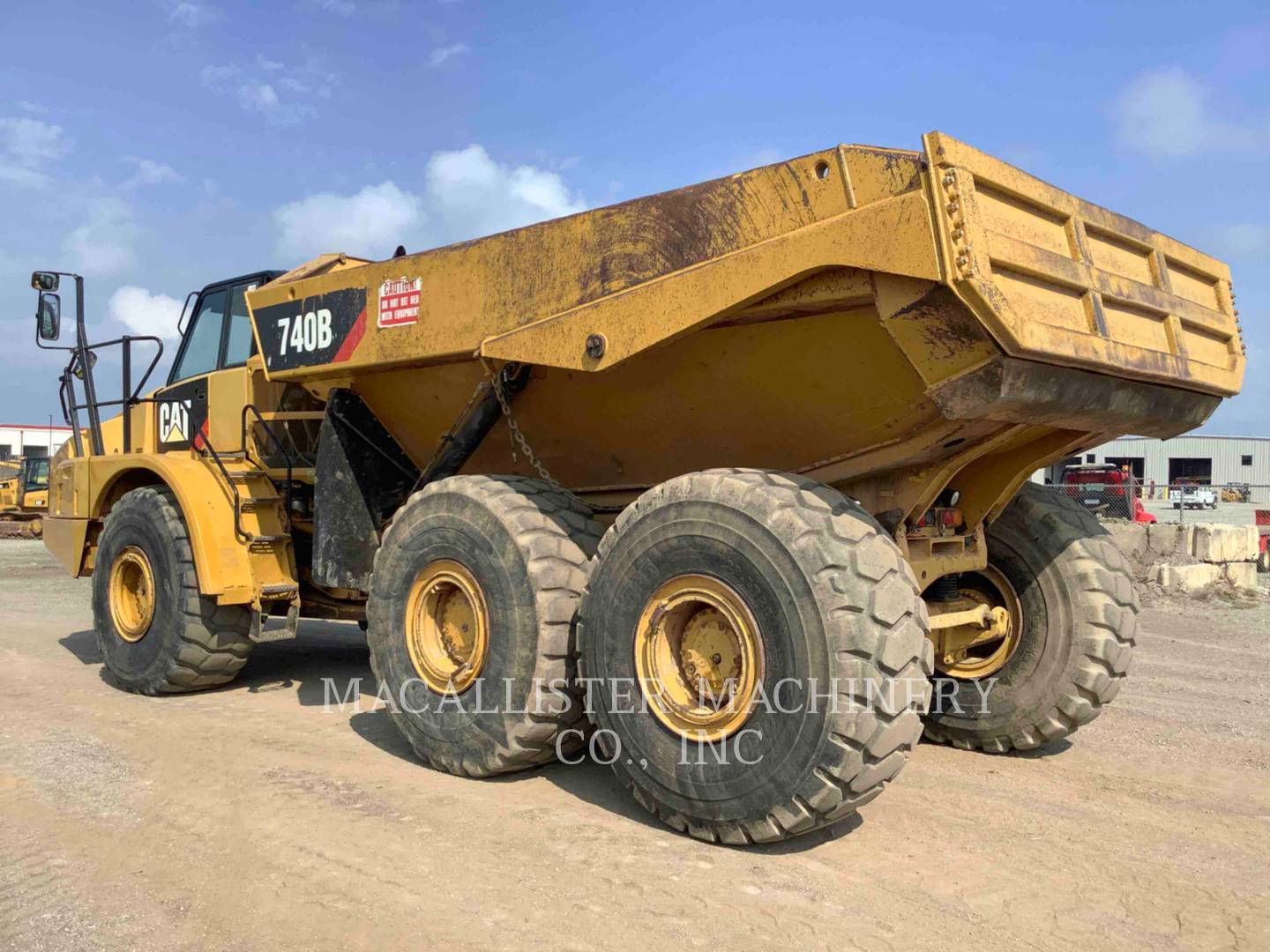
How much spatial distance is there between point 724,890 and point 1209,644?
7.25 m

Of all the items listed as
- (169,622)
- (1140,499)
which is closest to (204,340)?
(169,622)

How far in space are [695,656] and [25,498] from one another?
1059 inches

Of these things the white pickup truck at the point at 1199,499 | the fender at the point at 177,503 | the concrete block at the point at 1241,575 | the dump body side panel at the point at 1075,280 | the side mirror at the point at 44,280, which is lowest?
the concrete block at the point at 1241,575

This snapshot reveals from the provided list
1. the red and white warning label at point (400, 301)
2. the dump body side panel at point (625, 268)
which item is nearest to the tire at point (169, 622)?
the dump body side panel at point (625, 268)

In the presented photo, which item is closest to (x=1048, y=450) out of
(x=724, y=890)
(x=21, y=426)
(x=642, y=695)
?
(x=642, y=695)

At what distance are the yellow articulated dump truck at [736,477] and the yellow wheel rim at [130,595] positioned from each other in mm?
316

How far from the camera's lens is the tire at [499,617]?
4336 millimetres

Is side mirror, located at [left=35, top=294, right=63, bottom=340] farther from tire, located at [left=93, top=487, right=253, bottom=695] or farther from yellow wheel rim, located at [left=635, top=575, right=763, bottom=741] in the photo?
yellow wheel rim, located at [left=635, top=575, right=763, bottom=741]

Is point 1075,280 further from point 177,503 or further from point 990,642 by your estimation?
point 177,503

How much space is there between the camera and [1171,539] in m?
11.6

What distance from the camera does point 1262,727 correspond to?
226 inches

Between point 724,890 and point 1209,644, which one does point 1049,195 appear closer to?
point 724,890

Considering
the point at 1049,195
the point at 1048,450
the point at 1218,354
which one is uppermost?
the point at 1049,195

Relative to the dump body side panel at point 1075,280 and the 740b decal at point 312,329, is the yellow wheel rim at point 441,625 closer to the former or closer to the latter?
the 740b decal at point 312,329
